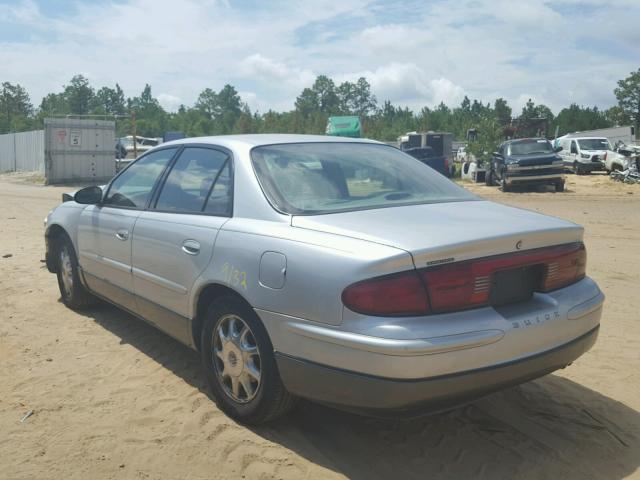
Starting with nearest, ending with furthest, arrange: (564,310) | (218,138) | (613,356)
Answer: (564,310) < (218,138) < (613,356)

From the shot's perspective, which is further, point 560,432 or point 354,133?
point 354,133

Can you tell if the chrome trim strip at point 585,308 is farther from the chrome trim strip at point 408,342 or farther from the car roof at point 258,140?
the car roof at point 258,140

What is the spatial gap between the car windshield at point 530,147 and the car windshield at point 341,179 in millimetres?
18048

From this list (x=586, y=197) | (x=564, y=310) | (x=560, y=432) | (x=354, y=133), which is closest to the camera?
(x=564, y=310)

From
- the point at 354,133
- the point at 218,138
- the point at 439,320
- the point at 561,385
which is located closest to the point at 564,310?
the point at 439,320

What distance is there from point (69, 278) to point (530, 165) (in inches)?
682

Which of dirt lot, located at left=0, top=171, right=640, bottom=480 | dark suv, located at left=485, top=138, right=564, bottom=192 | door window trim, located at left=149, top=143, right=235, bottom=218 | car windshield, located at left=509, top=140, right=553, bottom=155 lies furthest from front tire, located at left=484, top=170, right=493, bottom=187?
door window trim, located at left=149, top=143, right=235, bottom=218

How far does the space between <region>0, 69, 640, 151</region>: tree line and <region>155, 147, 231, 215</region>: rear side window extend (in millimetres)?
25392

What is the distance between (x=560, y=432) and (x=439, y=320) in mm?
1261

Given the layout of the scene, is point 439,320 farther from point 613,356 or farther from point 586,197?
point 586,197

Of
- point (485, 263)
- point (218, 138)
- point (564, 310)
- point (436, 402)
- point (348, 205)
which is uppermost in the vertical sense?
point (218, 138)

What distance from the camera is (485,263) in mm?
2898

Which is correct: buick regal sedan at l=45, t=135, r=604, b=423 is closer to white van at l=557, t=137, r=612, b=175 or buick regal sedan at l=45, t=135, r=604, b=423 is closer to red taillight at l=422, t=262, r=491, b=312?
red taillight at l=422, t=262, r=491, b=312

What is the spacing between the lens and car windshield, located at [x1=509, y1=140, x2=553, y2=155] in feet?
69.3
